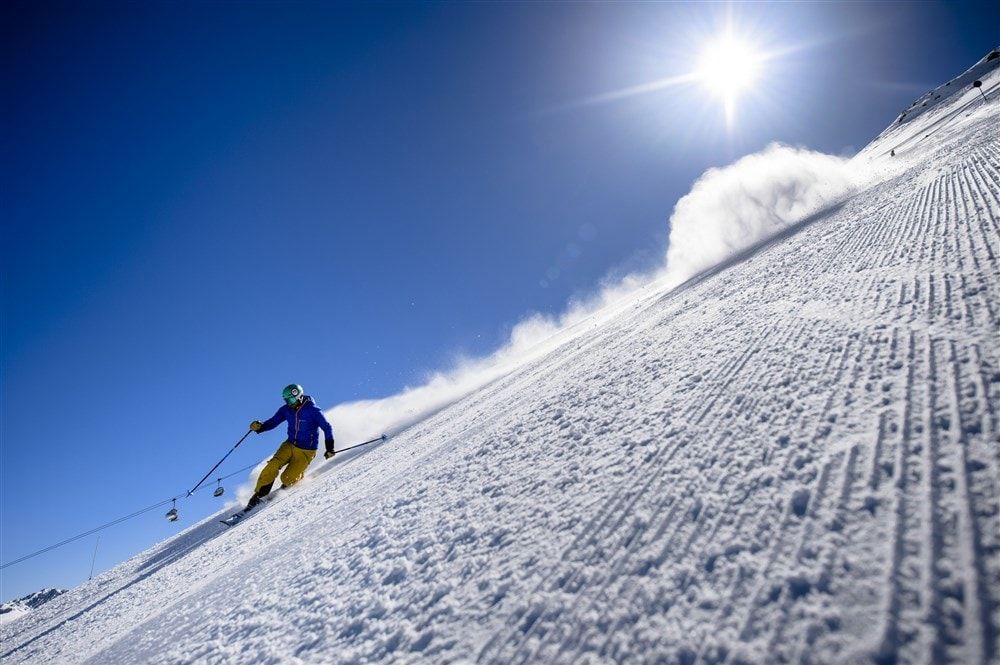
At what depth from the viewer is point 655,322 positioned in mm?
6805

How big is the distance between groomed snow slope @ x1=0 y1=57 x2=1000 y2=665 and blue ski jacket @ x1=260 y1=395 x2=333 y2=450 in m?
4.11

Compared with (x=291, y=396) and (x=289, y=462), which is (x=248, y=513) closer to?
(x=289, y=462)

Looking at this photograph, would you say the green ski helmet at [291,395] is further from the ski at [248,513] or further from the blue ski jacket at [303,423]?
the ski at [248,513]

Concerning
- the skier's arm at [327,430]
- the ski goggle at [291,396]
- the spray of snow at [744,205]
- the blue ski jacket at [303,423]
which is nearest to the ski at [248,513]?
the blue ski jacket at [303,423]

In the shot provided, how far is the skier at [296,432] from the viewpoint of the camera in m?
8.80

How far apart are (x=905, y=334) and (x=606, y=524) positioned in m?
2.51

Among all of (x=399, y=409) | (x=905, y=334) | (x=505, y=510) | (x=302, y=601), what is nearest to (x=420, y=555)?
(x=505, y=510)

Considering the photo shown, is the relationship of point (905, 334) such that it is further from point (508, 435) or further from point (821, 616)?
point (508, 435)

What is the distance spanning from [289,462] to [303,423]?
84cm

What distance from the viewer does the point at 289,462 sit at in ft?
29.1

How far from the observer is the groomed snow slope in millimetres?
1414

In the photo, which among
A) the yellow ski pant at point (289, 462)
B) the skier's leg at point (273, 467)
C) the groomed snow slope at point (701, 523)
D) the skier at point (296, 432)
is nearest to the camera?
the groomed snow slope at point (701, 523)

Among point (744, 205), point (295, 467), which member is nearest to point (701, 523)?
point (295, 467)

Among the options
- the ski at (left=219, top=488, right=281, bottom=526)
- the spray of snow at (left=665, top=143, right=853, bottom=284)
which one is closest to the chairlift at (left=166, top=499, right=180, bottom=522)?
the ski at (left=219, top=488, right=281, bottom=526)
